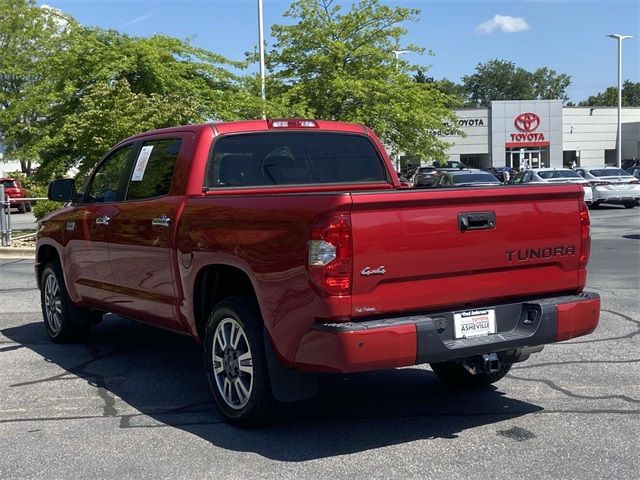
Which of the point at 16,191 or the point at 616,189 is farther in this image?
the point at 16,191

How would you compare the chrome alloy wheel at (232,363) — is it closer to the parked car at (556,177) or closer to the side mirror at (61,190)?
the side mirror at (61,190)

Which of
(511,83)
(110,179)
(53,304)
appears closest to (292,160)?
(110,179)

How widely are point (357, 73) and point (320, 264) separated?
25501mm

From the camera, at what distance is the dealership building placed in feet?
204

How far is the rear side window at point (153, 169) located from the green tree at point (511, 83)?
129m

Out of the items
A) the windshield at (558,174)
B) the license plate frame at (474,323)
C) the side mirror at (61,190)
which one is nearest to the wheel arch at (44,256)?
the side mirror at (61,190)

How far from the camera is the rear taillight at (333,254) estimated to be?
409 cm

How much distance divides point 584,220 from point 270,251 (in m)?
2.01

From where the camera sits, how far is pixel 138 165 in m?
6.34

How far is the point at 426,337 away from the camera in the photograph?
14.0 feet

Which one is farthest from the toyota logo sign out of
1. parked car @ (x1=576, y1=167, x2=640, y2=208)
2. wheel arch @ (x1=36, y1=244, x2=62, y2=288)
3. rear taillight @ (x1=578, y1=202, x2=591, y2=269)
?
rear taillight @ (x1=578, y1=202, x2=591, y2=269)

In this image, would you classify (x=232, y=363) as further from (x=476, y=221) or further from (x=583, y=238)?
(x=583, y=238)

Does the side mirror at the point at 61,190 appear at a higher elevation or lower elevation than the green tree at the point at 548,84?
lower

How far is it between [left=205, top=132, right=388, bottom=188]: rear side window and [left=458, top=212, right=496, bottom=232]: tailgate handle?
1867 mm
